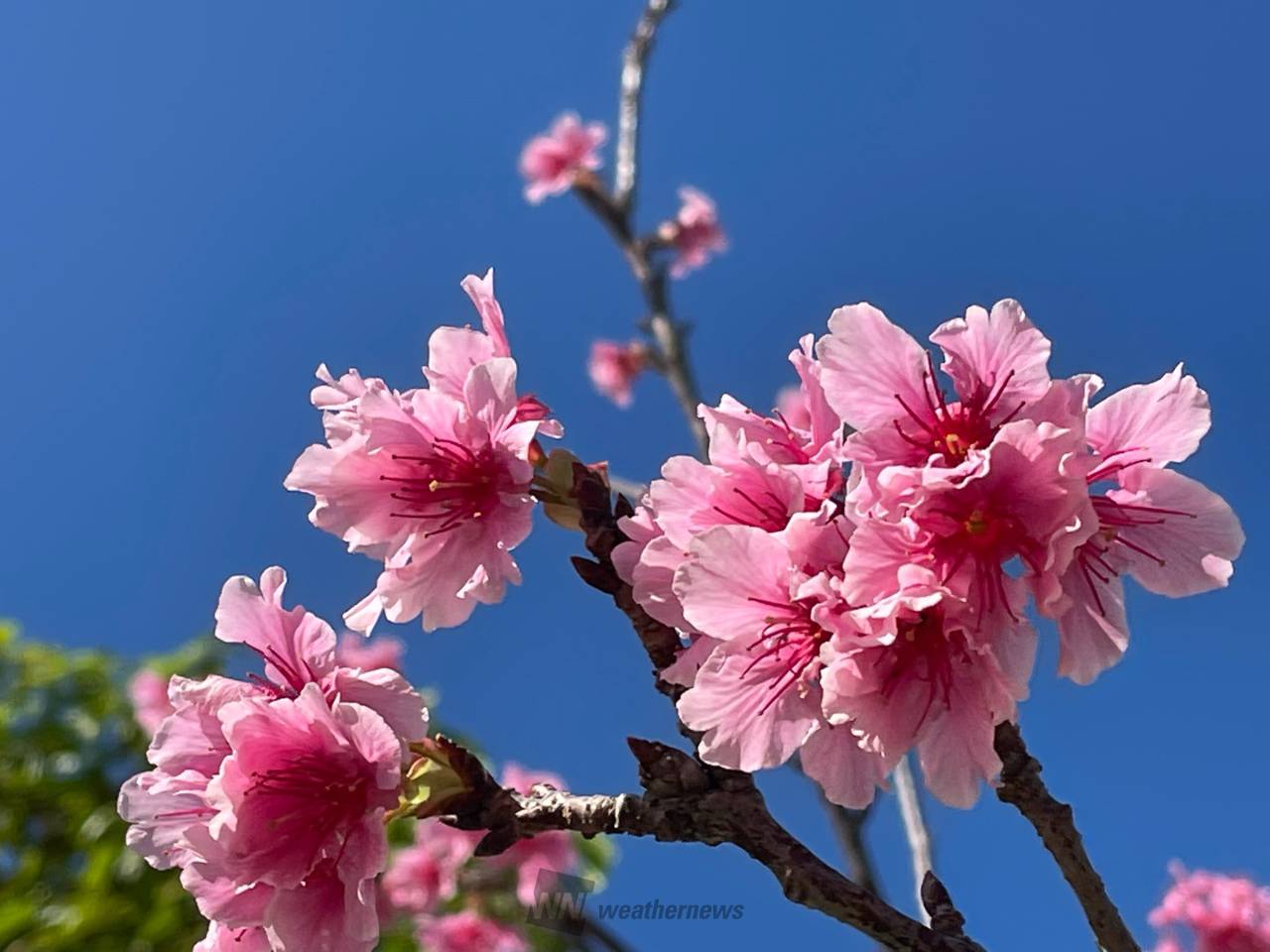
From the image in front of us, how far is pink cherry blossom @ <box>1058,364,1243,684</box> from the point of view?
3.78 ft

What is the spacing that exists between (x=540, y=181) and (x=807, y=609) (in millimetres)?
5260

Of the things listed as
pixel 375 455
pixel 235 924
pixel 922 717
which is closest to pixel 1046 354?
pixel 922 717

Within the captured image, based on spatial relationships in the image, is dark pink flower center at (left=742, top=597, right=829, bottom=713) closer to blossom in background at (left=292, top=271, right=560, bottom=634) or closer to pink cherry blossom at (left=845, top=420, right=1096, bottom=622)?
pink cherry blossom at (left=845, top=420, right=1096, bottom=622)

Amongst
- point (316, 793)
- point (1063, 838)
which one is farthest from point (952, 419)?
point (316, 793)

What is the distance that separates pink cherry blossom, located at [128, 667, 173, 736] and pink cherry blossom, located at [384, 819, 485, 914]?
128cm

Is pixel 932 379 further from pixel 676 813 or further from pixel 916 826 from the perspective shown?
pixel 916 826

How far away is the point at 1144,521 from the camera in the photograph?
1201 millimetres

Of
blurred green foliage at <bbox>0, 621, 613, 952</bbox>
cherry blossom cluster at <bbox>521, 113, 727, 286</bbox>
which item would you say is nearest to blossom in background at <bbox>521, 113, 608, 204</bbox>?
cherry blossom cluster at <bbox>521, 113, 727, 286</bbox>

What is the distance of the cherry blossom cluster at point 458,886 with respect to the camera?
13.6ft

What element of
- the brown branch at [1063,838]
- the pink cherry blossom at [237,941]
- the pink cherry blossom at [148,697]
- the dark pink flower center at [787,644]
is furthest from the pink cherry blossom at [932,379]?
the pink cherry blossom at [148,697]

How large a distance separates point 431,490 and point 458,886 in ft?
10.8

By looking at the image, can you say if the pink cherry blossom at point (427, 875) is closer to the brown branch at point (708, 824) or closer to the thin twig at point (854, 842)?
the thin twig at point (854, 842)

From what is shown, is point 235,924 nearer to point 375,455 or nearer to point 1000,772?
point 375,455

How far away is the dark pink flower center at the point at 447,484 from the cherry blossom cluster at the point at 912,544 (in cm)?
27
